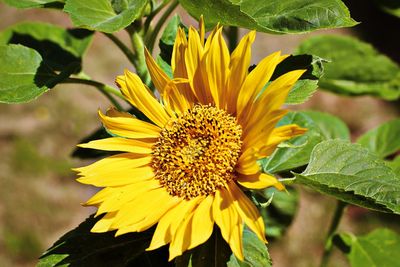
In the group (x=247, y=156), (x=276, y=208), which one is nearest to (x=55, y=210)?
(x=276, y=208)

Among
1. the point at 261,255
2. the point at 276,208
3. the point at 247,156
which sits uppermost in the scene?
the point at 247,156

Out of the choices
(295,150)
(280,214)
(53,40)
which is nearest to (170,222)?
(295,150)

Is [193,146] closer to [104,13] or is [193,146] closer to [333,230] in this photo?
[104,13]

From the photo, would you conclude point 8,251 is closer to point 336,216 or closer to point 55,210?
point 55,210

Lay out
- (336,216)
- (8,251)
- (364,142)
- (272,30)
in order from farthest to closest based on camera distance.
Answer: (8,251) → (364,142) → (336,216) → (272,30)

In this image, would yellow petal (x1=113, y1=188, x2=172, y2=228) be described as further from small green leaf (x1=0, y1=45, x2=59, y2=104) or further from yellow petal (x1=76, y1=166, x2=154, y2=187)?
small green leaf (x1=0, y1=45, x2=59, y2=104)

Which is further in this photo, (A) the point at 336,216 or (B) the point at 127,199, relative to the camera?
(A) the point at 336,216
